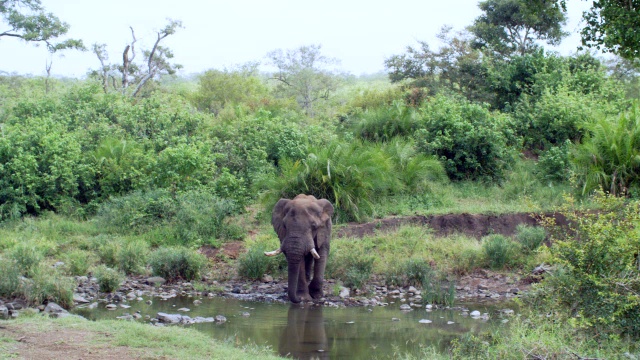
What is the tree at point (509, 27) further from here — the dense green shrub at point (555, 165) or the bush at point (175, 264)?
the bush at point (175, 264)

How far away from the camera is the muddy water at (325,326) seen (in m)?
10.5

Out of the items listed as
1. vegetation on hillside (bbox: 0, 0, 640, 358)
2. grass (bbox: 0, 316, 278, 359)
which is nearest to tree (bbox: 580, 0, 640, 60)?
vegetation on hillside (bbox: 0, 0, 640, 358)

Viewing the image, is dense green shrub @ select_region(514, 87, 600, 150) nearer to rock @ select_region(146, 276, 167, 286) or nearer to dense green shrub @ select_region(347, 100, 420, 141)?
dense green shrub @ select_region(347, 100, 420, 141)

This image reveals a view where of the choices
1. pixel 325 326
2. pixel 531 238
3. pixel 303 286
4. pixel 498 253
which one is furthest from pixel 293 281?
pixel 531 238

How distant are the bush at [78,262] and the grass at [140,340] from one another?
5.67 metres

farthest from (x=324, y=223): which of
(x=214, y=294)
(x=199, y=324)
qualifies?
(x=199, y=324)

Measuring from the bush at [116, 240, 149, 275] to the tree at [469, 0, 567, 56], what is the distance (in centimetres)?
2072

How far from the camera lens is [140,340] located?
888 cm

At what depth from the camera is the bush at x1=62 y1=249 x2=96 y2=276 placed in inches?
613

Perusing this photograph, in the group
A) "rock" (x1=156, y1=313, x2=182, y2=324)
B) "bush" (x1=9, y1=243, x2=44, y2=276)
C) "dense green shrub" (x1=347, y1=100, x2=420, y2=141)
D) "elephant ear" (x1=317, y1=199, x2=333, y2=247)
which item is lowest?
"rock" (x1=156, y1=313, x2=182, y2=324)

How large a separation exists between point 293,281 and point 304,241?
0.76m

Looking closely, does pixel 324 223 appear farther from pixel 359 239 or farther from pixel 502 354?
pixel 502 354

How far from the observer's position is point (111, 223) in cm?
1922

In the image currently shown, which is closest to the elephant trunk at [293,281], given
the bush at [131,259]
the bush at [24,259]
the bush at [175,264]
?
the bush at [175,264]
